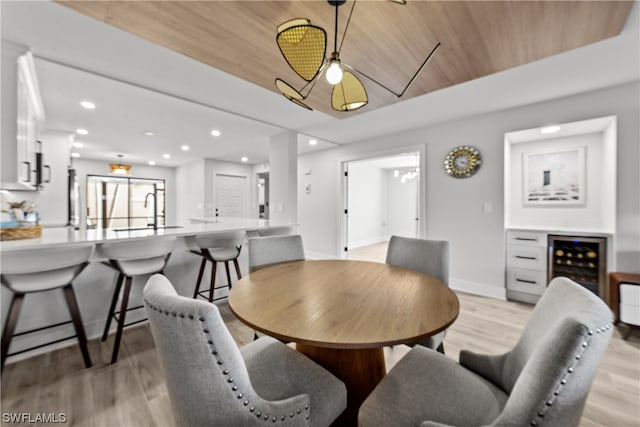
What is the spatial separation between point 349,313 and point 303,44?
1.23 metres

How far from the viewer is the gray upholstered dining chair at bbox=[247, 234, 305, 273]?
1.94 m

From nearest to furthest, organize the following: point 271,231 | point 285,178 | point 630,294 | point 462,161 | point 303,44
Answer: point 303,44, point 630,294, point 462,161, point 271,231, point 285,178

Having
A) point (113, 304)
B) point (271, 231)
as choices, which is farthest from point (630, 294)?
point (113, 304)

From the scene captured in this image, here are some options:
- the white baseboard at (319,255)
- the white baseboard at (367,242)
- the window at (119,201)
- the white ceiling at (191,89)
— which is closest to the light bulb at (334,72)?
the white ceiling at (191,89)

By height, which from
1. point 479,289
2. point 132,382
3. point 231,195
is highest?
point 231,195

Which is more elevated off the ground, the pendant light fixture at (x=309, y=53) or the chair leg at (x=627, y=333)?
the pendant light fixture at (x=309, y=53)

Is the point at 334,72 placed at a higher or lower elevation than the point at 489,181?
higher

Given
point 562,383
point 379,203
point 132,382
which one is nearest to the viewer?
point 562,383

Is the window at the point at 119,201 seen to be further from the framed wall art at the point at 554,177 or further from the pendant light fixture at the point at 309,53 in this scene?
the framed wall art at the point at 554,177

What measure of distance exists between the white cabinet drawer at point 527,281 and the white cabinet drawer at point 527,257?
0.07 meters

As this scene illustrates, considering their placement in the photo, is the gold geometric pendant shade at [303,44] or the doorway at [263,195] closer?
the gold geometric pendant shade at [303,44]

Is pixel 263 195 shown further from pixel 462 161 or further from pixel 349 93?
pixel 349 93

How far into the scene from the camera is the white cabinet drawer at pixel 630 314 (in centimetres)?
217

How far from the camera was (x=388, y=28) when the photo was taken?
155 centimetres
